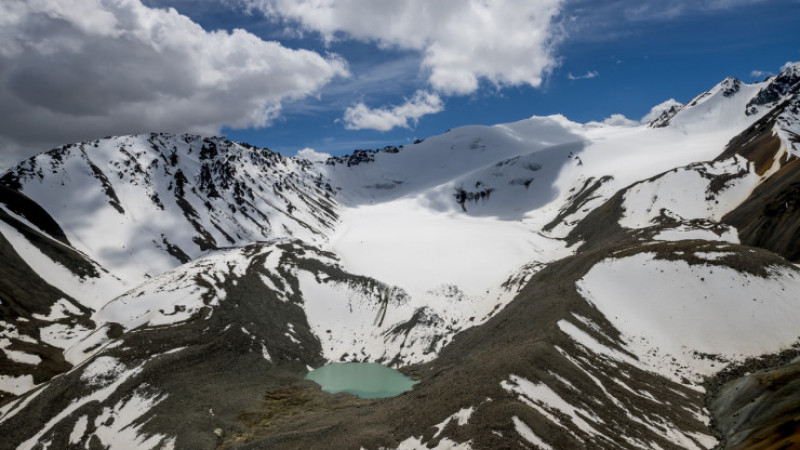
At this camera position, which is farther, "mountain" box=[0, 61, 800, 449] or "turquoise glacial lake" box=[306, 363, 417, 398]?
"turquoise glacial lake" box=[306, 363, 417, 398]

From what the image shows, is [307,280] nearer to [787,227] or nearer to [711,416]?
[711,416]

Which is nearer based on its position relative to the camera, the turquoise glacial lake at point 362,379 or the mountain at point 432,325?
the mountain at point 432,325

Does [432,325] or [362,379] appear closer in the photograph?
[362,379]

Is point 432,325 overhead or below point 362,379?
overhead

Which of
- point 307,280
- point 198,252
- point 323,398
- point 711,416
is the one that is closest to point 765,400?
point 711,416
